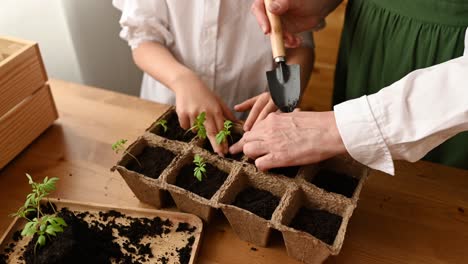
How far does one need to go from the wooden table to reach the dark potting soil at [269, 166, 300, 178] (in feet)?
0.38

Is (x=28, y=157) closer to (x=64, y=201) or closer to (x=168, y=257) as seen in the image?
(x=64, y=201)

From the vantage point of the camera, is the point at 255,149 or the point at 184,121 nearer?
the point at 255,149

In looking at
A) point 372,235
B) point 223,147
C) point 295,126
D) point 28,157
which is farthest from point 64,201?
point 372,235

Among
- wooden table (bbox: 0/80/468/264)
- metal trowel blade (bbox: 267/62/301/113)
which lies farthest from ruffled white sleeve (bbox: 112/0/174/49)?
metal trowel blade (bbox: 267/62/301/113)

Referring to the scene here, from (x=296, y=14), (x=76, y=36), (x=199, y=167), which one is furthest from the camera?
(x=76, y=36)

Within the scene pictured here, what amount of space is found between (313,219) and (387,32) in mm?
493

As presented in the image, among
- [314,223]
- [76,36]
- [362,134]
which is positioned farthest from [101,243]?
[76,36]

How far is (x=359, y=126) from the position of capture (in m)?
0.66

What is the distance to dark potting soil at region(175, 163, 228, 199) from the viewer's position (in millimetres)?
751

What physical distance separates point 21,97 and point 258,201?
58cm

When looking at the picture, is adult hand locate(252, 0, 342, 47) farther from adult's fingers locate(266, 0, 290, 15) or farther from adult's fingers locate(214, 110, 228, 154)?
adult's fingers locate(214, 110, 228, 154)

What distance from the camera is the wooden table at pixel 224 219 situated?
0.73 meters

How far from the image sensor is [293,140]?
2.40 ft

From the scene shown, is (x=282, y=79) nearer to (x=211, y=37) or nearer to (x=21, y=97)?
(x=211, y=37)
